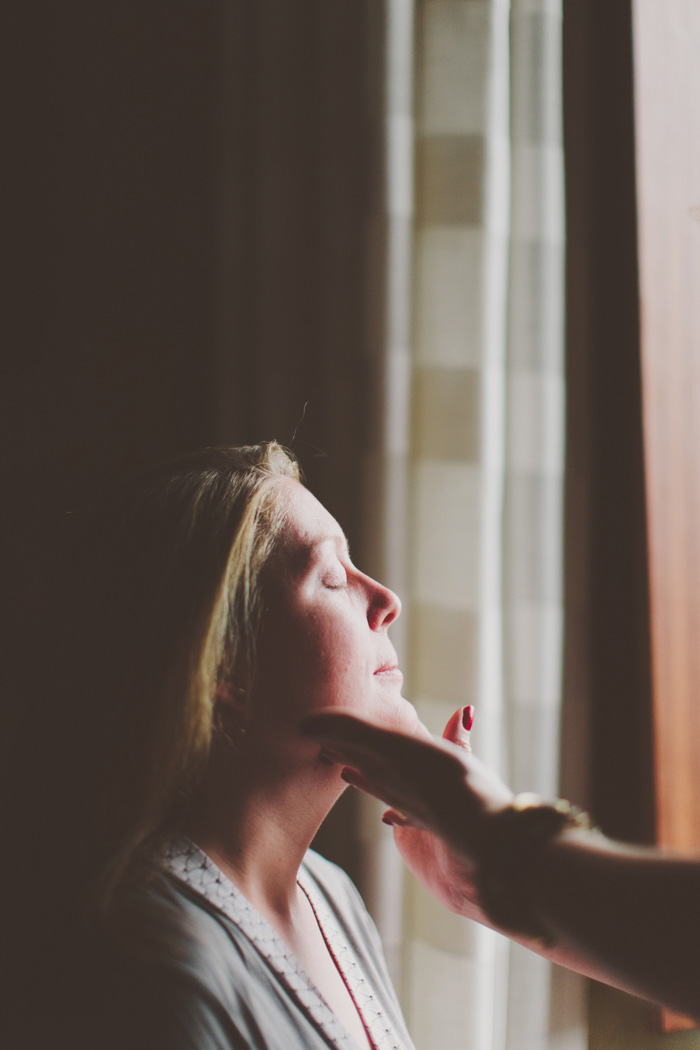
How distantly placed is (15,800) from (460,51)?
4.30 ft

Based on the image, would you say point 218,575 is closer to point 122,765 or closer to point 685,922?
point 122,765

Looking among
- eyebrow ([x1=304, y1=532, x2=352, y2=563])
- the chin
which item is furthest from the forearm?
eyebrow ([x1=304, y1=532, x2=352, y2=563])

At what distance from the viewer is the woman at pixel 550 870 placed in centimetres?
49

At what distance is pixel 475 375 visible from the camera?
118 centimetres

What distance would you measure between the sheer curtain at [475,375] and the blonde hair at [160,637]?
0.46m

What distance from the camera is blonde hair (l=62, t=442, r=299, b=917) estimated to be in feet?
2.26

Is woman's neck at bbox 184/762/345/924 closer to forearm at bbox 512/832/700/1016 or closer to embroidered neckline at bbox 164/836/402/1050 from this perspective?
embroidered neckline at bbox 164/836/402/1050

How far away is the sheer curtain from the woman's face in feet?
1.24

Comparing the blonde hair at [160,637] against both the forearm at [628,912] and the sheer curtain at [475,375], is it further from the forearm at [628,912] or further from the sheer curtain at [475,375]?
the sheer curtain at [475,375]

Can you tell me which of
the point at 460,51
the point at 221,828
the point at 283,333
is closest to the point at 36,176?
the point at 283,333

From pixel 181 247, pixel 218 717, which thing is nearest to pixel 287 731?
pixel 218 717

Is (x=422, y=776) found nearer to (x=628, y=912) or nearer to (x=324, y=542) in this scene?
(x=628, y=912)

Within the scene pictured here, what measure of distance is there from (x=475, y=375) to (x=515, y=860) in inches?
32.2

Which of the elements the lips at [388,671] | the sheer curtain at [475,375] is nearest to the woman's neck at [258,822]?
the lips at [388,671]
